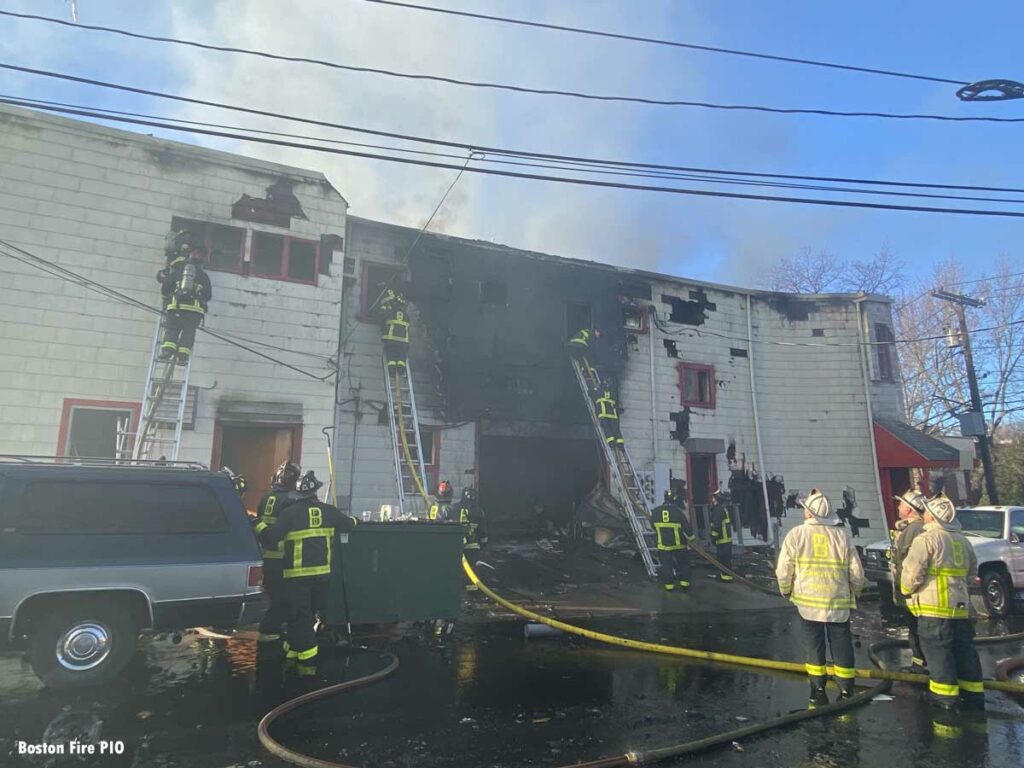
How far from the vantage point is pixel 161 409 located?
10766 mm

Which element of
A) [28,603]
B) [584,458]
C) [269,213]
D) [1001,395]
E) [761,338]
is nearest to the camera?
[28,603]

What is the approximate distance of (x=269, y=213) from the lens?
12.3m

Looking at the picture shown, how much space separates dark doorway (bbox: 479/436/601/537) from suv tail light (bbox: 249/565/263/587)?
360 inches

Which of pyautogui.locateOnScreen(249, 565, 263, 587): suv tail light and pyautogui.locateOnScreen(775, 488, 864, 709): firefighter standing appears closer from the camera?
pyautogui.locateOnScreen(775, 488, 864, 709): firefighter standing

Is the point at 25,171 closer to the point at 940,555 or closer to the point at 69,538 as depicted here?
the point at 69,538

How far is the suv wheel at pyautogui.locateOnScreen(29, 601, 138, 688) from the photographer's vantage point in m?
4.99

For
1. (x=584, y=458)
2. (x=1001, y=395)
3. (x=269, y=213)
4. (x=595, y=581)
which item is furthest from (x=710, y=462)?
(x=1001, y=395)

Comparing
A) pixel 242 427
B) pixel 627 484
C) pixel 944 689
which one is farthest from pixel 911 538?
pixel 242 427

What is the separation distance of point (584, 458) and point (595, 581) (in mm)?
4780

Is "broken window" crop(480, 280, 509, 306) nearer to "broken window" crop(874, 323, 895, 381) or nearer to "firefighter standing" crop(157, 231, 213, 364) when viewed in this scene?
"firefighter standing" crop(157, 231, 213, 364)

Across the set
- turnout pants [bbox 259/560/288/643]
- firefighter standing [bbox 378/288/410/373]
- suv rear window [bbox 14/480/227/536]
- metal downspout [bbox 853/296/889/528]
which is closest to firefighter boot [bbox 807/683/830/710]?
turnout pants [bbox 259/560/288/643]

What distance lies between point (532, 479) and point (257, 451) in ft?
22.8

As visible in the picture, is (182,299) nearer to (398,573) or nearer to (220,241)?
(220,241)

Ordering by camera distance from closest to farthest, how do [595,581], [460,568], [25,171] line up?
[460,568], [25,171], [595,581]
